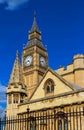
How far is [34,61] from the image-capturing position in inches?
2859

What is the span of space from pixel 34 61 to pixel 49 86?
35968 mm

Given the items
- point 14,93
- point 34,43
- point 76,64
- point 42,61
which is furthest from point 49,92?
point 34,43

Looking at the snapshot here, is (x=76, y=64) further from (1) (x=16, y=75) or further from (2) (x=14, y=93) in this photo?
(2) (x=14, y=93)

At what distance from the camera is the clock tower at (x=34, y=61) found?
71.4 meters

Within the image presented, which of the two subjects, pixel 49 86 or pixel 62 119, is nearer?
pixel 62 119

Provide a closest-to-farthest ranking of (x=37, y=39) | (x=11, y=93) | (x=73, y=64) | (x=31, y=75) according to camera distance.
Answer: (x=11, y=93) → (x=73, y=64) → (x=31, y=75) → (x=37, y=39)

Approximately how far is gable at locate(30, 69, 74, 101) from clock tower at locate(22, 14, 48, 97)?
104 feet

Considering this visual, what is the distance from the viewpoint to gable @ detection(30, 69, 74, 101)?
34469 mm

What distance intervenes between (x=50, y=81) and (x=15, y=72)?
5410 mm

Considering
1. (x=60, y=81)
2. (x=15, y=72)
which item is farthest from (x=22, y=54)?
(x=60, y=81)

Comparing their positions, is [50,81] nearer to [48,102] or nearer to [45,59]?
[48,102]

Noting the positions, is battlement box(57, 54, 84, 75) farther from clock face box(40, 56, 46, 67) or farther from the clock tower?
clock face box(40, 56, 46, 67)

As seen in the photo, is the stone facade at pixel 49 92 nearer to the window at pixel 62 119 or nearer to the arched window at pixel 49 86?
the arched window at pixel 49 86

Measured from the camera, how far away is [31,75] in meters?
72.3
